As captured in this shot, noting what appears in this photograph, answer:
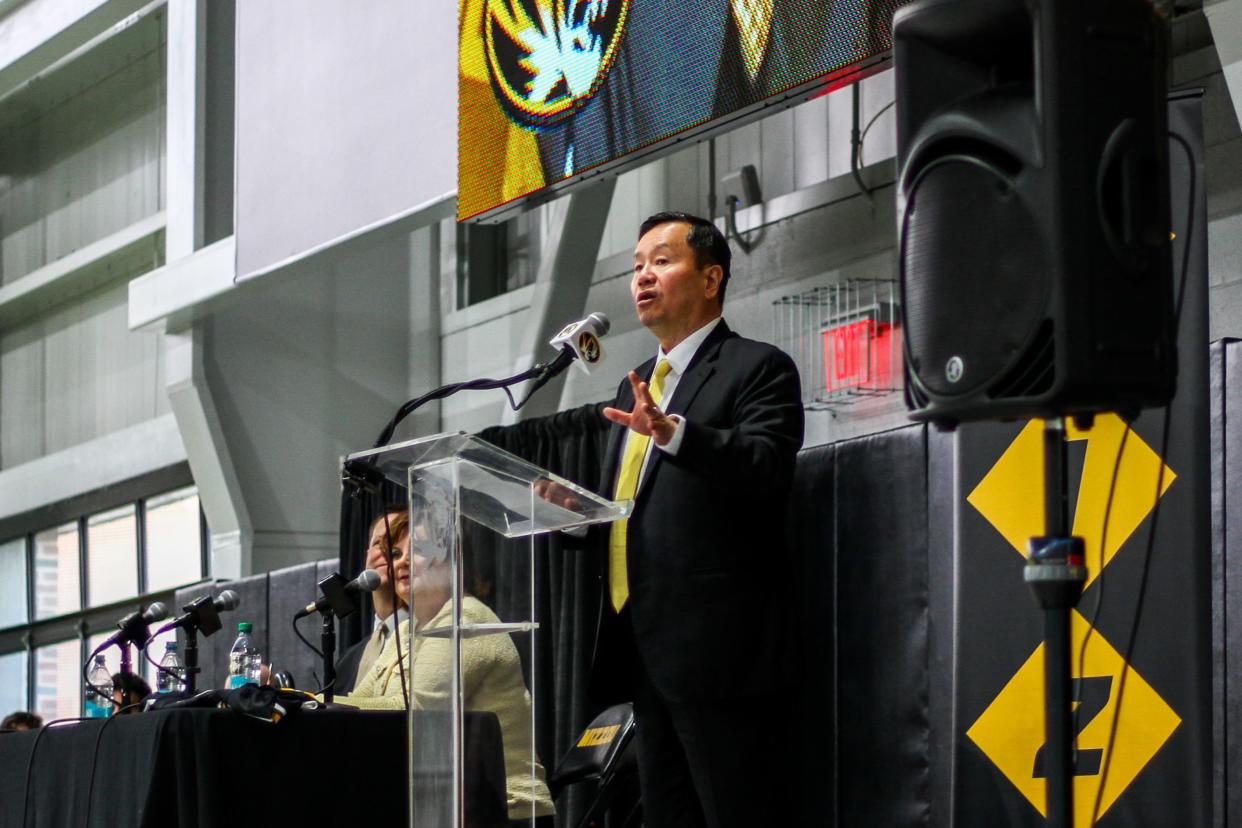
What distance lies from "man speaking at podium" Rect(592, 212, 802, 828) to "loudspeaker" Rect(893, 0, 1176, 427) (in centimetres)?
80

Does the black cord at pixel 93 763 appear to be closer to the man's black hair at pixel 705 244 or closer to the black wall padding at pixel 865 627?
the man's black hair at pixel 705 244

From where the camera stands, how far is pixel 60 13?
26.7 ft

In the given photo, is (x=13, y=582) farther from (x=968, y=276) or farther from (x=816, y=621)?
(x=968, y=276)

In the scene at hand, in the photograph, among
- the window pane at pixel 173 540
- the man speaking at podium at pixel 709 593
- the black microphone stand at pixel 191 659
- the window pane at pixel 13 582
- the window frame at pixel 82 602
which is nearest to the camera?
the man speaking at podium at pixel 709 593

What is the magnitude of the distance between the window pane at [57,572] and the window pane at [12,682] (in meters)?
0.43

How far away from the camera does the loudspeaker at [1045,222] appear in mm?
1626

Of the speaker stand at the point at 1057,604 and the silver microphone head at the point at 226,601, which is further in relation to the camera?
the silver microphone head at the point at 226,601

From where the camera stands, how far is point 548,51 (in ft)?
14.5

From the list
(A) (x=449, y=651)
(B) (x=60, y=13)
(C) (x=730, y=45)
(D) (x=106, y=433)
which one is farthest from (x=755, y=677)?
(D) (x=106, y=433)

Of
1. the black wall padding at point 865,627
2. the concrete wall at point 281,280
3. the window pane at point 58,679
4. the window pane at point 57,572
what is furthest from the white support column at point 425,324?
the black wall padding at point 865,627

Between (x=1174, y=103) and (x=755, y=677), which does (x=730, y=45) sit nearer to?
(x=1174, y=103)

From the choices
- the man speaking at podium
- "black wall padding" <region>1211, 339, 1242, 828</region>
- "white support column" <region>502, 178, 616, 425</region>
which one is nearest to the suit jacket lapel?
the man speaking at podium

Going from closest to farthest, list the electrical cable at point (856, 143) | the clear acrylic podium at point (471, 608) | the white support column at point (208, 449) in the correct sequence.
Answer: the clear acrylic podium at point (471, 608) < the electrical cable at point (856, 143) < the white support column at point (208, 449)

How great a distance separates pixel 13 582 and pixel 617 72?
8.39 metres
